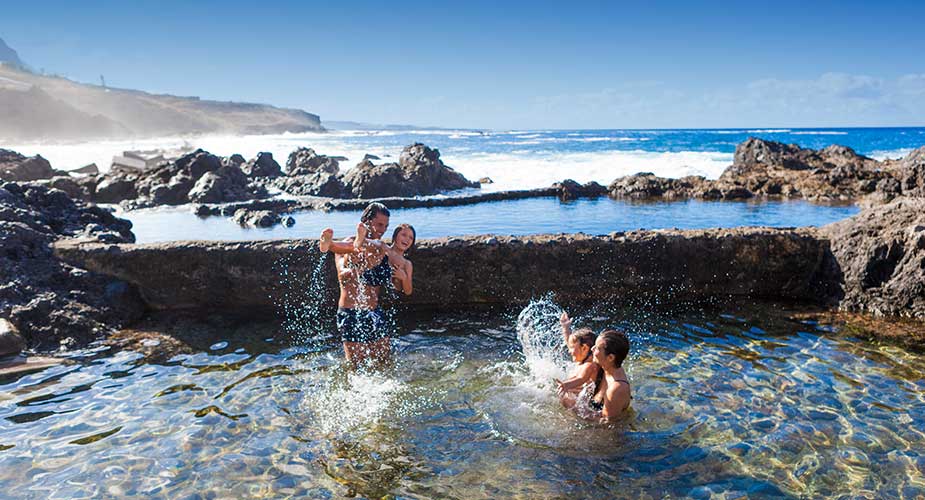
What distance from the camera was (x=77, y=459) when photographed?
156 inches

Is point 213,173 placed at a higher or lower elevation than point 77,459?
higher

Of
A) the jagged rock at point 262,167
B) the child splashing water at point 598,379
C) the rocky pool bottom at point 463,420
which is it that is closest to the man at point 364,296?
the rocky pool bottom at point 463,420

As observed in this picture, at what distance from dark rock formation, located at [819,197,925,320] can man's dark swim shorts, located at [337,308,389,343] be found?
516 centimetres

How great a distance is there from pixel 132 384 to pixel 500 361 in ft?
10.7

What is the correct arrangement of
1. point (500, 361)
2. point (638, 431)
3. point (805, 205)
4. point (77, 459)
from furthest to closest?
1. point (805, 205)
2. point (500, 361)
3. point (638, 431)
4. point (77, 459)

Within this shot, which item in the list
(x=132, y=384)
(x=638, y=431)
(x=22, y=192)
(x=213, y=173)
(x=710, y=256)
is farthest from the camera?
(x=213, y=173)

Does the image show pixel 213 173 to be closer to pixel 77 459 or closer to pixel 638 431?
pixel 77 459

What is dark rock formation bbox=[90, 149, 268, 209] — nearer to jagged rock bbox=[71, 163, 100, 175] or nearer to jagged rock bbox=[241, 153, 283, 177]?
jagged rock bbox=[71, 163, 100, 175]

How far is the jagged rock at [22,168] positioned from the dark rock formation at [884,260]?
22293 millimetres

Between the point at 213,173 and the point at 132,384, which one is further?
the point at 213,173

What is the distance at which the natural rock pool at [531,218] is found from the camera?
12680 mm

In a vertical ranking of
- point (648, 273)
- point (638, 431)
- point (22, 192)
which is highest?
point (22, 192)

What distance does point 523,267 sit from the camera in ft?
22.9

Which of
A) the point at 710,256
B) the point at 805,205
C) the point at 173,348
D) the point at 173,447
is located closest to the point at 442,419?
the point at 173,447
